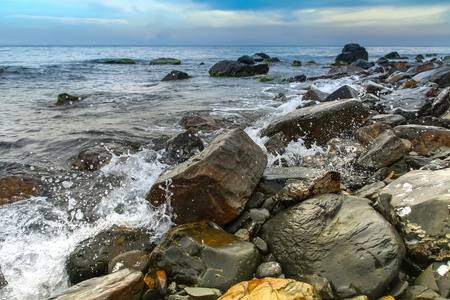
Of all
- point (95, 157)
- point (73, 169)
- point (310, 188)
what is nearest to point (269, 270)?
point (310, 188)

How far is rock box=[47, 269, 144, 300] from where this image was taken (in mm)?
2387

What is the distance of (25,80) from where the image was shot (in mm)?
18406

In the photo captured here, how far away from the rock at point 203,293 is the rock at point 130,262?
2.07 feet

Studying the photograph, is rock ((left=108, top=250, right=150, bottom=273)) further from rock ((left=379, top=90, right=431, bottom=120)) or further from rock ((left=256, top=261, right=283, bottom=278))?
rock ((left=379, top=90, right=431, bottom=120))

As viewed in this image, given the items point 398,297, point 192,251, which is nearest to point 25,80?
point 192,251

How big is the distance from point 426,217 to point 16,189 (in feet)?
17.3

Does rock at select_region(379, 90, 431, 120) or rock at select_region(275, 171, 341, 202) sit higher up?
rock at select_region(379, 90, 431, 120)

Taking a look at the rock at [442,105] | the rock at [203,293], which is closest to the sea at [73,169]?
the rock at [203,293]

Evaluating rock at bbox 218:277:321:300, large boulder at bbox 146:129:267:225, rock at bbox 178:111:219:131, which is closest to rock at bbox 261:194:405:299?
rock at bbox 218:277:321:300

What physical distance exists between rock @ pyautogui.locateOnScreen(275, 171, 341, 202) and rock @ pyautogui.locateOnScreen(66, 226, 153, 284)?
5.23ft

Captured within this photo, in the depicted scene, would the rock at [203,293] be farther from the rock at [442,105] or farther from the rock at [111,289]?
the rock at [442,105]

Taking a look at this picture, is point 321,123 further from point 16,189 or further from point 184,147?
point 16,189

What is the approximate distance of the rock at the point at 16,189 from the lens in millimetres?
4590

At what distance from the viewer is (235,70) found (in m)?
24.9
